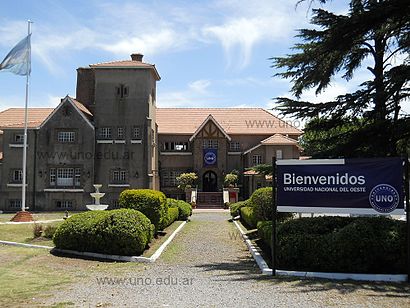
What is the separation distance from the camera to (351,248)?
1079 centimetres

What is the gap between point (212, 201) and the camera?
46344 millimetres

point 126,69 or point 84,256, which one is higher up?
point 126,69

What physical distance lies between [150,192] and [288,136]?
3422cm

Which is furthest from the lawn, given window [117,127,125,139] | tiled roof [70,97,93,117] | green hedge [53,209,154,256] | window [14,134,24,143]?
window [14,134,24,143]

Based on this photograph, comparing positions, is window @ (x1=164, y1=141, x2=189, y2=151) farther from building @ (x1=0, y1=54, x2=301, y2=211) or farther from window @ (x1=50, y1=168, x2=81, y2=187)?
window @ (x1=50, y1=168, x2=81, y2=187)

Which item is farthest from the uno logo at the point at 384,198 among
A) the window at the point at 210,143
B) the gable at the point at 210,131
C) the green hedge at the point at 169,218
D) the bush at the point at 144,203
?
the window at the point at 210,143

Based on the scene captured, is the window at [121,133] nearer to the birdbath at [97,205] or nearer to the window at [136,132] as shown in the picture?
the window at [136,132]

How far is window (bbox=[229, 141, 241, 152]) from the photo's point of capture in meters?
51.0

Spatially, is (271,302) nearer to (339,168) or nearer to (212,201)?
(339,168)

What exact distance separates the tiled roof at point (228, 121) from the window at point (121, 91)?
26.5ft

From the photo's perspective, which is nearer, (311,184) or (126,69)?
(311,184)

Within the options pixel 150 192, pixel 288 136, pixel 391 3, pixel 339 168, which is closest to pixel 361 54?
pixel 391 3

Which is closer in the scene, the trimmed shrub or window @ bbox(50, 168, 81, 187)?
the trimmed shrub

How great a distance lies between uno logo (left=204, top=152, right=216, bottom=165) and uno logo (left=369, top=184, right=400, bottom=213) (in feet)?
127
